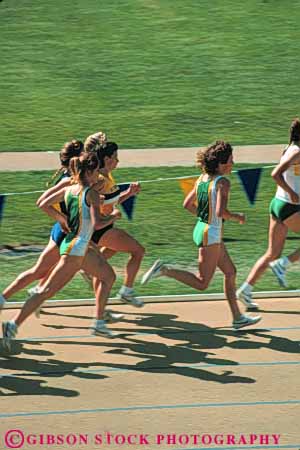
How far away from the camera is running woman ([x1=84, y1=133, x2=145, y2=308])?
11.6 m

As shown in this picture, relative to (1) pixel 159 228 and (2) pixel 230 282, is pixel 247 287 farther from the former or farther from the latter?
(1) pixel 159 228

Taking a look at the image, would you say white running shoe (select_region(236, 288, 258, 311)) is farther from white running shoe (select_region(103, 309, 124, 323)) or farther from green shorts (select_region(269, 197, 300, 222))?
white running shoe (select_region(103, 309, 124, 323))

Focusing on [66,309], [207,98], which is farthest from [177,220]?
[207,98]

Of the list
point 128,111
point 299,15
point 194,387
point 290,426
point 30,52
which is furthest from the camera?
point 299,15

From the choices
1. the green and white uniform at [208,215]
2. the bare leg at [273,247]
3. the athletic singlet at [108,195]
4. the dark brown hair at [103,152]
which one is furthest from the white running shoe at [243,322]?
the dark brown hair at [103,152]

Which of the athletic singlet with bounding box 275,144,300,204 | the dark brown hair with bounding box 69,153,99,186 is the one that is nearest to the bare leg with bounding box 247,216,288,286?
the athletic singlet with bounding box 275,144,300,204

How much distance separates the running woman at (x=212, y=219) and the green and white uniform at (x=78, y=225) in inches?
35.5

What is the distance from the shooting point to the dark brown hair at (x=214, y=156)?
11344 millimetres

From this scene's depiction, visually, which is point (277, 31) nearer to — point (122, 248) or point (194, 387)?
point (122, 248)

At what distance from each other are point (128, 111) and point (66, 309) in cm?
932

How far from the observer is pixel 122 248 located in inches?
466

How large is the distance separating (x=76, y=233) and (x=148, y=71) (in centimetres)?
1278

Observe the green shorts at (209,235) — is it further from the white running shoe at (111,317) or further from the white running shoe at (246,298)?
the white running shoe at (111,317)

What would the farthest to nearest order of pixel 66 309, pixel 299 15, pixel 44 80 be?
pixel 299 15 → pixel 44 80 → pixel 66 309
